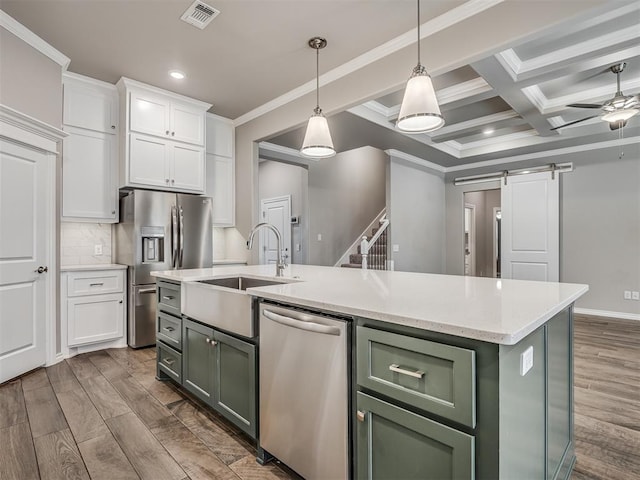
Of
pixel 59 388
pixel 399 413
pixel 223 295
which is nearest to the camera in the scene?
pixel 399 413

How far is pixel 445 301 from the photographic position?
137 centimetres

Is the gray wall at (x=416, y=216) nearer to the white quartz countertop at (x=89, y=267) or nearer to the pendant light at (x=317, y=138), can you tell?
the pendant light at (x=317, y=138)

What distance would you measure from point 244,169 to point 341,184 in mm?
2812

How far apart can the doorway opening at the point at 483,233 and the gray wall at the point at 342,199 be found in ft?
9.53

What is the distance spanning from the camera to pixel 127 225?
370cm

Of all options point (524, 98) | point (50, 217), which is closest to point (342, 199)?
point (524, 98)

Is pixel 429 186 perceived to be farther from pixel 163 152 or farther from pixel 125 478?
pixel 125 478

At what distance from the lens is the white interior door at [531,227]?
5855 millimetres

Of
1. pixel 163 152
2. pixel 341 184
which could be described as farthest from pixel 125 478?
pixel 341 184

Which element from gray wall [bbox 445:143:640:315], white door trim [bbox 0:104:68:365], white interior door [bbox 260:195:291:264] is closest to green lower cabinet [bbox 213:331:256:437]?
white door trim [bbox 0:104:68:365]

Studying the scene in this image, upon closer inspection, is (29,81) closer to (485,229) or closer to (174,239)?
(174,239)

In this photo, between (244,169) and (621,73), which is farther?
(244,169)

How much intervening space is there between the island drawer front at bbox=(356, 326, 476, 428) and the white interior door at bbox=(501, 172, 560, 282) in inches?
231

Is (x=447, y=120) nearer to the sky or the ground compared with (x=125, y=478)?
nearer to the sky
